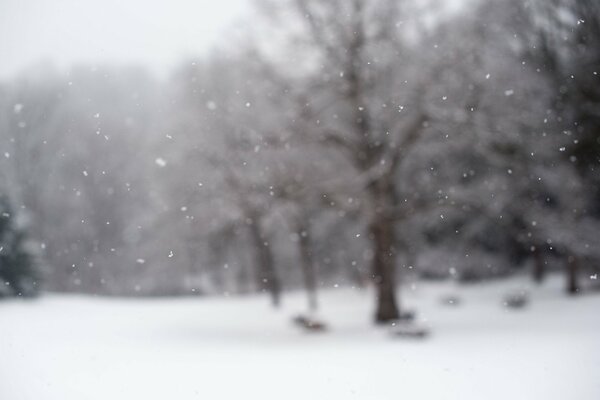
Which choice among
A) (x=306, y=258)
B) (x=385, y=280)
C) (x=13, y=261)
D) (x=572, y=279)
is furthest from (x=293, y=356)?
(x=13, y=261)

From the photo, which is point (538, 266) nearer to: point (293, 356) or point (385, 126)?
point (385, 126)

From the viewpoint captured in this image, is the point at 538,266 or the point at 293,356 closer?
the point at 293,356

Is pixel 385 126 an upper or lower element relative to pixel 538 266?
upper

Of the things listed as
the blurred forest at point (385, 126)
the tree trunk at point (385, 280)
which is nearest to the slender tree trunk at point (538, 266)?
the blurred forest at point (385, 126)

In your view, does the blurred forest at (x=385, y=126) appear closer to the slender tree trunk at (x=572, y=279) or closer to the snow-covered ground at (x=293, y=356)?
the slender tree trunk at (x=572, y=279)

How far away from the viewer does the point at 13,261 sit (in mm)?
18938

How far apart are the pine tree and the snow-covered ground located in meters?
1.82

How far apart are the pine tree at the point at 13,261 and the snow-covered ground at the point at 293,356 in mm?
1817

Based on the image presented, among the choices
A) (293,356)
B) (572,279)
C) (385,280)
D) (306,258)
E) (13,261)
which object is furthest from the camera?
(306,258)

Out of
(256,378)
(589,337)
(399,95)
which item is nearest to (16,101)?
(399,95)

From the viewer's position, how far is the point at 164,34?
1970cm

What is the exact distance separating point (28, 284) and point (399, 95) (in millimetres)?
17124

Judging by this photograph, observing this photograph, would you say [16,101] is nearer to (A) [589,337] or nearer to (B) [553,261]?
(A) [589,337]

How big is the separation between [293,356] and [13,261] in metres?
15.7
